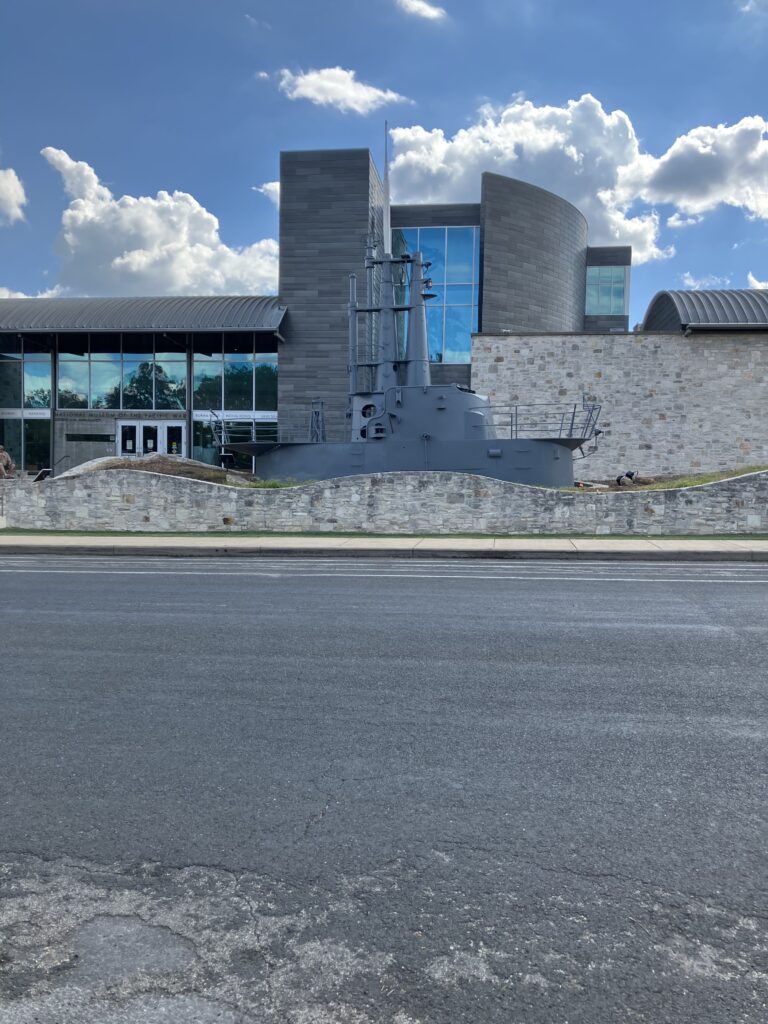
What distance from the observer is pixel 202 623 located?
834cm

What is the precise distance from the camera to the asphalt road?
8.16 ft

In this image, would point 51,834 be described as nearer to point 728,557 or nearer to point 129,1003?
point 129,1003

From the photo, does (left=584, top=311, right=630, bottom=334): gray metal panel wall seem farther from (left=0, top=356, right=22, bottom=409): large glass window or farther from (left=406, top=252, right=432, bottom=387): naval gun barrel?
(left=0, top=356, right=22, bottom=409): large glass window

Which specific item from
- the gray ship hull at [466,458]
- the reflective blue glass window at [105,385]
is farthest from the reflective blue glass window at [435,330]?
the gray ship hull at [466,458]

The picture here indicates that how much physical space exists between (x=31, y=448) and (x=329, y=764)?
36.5m

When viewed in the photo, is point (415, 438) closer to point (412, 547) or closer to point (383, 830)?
point (412, 547)

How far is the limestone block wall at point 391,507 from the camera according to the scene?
17.6m

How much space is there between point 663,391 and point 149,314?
71.3ft

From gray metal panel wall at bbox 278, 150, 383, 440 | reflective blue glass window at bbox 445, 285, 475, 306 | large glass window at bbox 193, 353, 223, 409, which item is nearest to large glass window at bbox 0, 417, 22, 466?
large glass window at bbox 193, 353, 223, 409

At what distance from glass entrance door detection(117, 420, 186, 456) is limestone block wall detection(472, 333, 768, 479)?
→ 49.7 ft

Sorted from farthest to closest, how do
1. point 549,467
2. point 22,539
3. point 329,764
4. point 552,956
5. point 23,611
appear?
point 549,467 → point 22,539 → point 23,611 → point 329,764 → point 552,956

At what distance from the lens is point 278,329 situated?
110 ft

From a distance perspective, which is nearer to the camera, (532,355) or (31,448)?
(532,355)

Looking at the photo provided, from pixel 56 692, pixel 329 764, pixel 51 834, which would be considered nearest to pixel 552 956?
pixel 329 764
